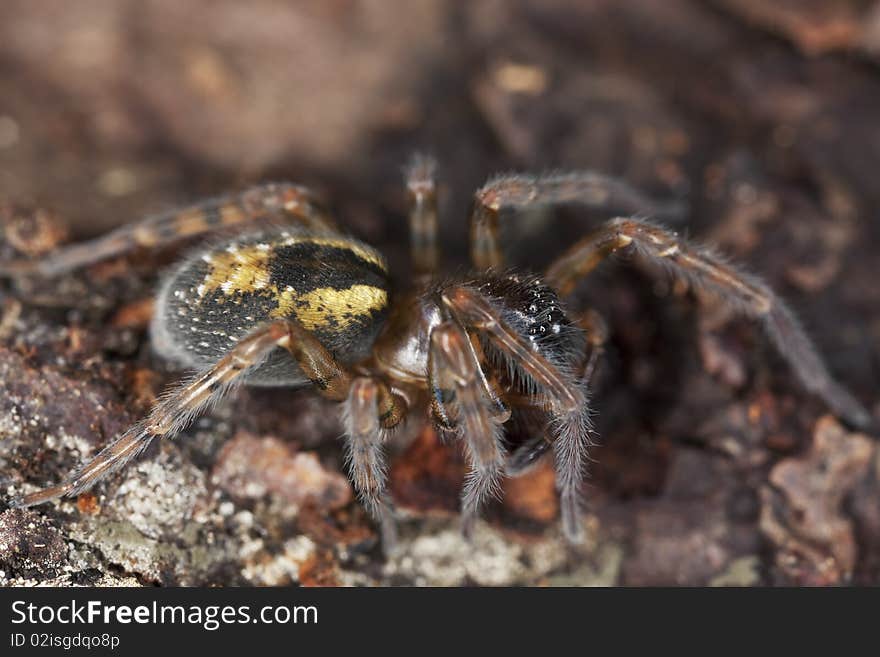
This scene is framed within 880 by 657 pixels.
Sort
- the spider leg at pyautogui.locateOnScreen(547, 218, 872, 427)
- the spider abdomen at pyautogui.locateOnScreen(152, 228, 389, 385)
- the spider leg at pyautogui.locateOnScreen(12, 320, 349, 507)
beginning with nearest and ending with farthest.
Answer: the spider leg at pyautogui.locateOnScreen(12, 320, 349, 507) → the spider abdomen at pyautogui.locateOnScreen(152, 228, 389, 385) → the spider leg at pyautogui.locateOnScreen(547, 218, 872, 427)

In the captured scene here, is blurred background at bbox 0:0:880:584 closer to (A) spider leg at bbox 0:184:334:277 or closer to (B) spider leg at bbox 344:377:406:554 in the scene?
(A) spider leg at bbox 0:184:334:277

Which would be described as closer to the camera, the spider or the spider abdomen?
the spider

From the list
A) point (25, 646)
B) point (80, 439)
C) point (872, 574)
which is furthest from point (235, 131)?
point (872, 574)

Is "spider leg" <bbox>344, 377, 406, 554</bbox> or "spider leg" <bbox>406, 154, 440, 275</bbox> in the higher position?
"spider leg" <bbox>406, 154, 440, 275</bbox>

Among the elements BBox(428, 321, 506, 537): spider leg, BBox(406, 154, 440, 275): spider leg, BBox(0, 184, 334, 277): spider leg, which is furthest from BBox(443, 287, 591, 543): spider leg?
BBox(0, 184, 334, 277): spider leg

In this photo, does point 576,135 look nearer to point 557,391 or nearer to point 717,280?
point 717,280

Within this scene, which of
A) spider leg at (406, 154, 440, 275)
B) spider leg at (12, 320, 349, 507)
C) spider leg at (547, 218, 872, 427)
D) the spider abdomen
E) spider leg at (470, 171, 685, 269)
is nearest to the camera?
spider leg at (12, 320, 349, 507)
